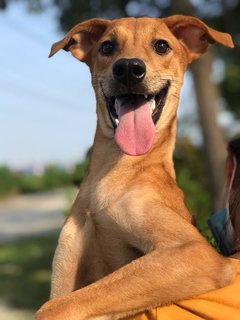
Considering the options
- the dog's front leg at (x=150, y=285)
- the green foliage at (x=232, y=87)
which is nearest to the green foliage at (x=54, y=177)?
the green foliage at (x=232, y=87)

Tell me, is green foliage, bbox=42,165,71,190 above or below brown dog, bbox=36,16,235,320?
below

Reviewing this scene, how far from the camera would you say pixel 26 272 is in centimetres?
1007

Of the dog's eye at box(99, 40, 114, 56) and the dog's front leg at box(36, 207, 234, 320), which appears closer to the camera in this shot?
the dog's front leg at box(36, 207, 234, 320)

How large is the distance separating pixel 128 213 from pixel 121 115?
522 mm

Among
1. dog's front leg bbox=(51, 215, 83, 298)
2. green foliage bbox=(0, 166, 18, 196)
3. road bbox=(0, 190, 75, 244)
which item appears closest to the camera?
dog's front leg bbox=(51, 215, 83, 298)

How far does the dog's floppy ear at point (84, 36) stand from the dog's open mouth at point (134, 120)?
0.50 m

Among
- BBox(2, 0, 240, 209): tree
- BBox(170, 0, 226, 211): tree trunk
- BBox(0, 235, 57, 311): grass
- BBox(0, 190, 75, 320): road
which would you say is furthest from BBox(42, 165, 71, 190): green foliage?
BBox(170, 0, 226, 211): tree trunk

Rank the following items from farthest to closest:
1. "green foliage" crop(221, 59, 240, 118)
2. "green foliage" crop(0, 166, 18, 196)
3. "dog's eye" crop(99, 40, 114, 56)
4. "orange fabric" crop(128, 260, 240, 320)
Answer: "green foliage" crop(0, 166, 18, 196) < "green foliage" crop(221, 59, 240, 118) < "dog's eye" crop(99, 40, 114, 56) < "orange fabric" crop(128, 260, 240, 320)

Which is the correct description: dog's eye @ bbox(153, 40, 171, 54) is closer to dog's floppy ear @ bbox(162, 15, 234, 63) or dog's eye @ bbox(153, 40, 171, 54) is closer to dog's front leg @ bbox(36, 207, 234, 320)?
dog's floppy ear @ bbox(162, 15, 234, 63)

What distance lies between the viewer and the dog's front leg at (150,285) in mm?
2139

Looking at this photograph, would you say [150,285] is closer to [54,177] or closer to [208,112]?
[208,112]

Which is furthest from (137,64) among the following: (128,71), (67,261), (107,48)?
(67,261)

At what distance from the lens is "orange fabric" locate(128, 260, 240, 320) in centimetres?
205

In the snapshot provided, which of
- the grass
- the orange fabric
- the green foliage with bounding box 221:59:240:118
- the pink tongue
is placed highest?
the pink tongue
